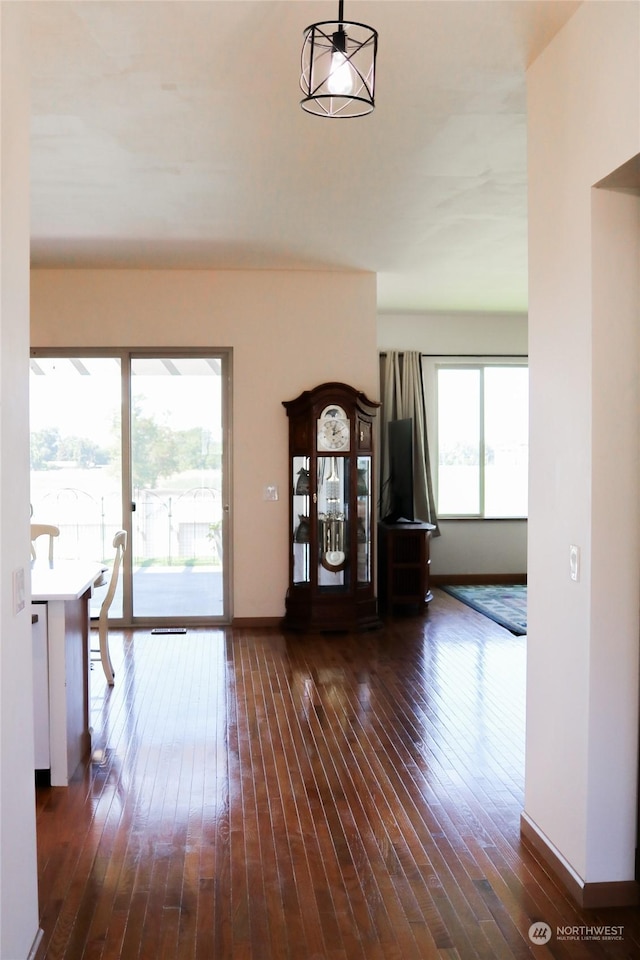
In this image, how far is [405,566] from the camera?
7223 mm

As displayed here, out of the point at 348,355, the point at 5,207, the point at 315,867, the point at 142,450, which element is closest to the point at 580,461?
the point at 315,867

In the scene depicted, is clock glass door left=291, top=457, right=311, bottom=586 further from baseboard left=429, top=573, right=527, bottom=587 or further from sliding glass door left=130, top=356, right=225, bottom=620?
baseboard left=429, top=573, right=527, bottom=587

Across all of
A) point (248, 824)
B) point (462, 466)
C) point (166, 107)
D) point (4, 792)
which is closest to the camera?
point (4, 792)

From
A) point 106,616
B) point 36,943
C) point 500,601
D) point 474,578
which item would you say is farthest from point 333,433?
point 36,943

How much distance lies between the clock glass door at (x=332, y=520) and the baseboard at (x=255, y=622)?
0.54 meters

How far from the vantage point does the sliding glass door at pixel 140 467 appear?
661 centimetres

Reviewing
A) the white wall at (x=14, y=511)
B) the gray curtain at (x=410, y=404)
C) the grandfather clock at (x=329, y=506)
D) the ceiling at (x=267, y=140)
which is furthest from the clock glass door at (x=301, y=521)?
the white wall at (x=14, y=511)

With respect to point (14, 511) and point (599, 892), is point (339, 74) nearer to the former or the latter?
point (14, 511)

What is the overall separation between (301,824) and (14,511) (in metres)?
1.75

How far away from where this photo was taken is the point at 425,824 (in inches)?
123

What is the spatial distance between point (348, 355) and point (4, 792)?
5.07 metres

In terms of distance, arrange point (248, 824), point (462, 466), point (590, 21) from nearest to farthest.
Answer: point (590, 21) → point (248, 824) → point (462, 466)

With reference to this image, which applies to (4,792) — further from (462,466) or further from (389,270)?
(462,466)

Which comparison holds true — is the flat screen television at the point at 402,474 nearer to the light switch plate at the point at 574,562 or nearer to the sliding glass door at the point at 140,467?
the sliding glass door at the point at 140,467
